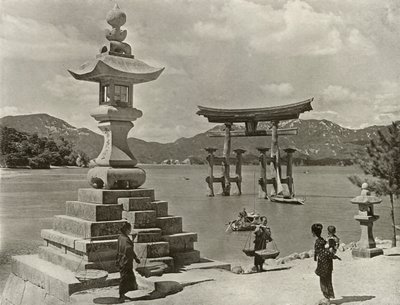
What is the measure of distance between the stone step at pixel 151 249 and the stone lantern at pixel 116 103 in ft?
4.59

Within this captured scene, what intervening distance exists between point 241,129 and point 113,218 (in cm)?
3018

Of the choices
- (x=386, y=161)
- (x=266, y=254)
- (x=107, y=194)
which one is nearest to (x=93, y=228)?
(x=107, y=194)

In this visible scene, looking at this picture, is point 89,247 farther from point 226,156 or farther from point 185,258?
point 226,156

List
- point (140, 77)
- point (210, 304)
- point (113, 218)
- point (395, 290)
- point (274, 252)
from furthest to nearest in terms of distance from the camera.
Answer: point (274, 252)
point (140, 77)
point (113, 218)
point (395, 290)
point (210, 304)

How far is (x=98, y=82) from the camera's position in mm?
9898

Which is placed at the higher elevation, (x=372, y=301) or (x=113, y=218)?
(x=113, y=218)

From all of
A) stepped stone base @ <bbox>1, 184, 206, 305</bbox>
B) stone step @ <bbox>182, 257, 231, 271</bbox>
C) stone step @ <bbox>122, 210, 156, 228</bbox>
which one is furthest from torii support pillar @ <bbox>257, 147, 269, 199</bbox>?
stone step @ <bbox>122, 210, 156, 228</bbox>

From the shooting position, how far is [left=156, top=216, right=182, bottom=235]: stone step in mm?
9142

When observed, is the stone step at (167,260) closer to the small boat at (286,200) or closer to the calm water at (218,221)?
the calm water at (218,221)

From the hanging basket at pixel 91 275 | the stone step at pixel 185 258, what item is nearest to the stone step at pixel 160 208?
the stone step at pixel 185 258

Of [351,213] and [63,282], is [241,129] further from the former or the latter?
[63,282]

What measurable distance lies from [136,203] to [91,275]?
6.16ft

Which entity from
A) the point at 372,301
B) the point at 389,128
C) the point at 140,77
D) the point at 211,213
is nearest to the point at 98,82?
the point at 140,77

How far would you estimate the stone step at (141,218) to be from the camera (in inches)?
345
